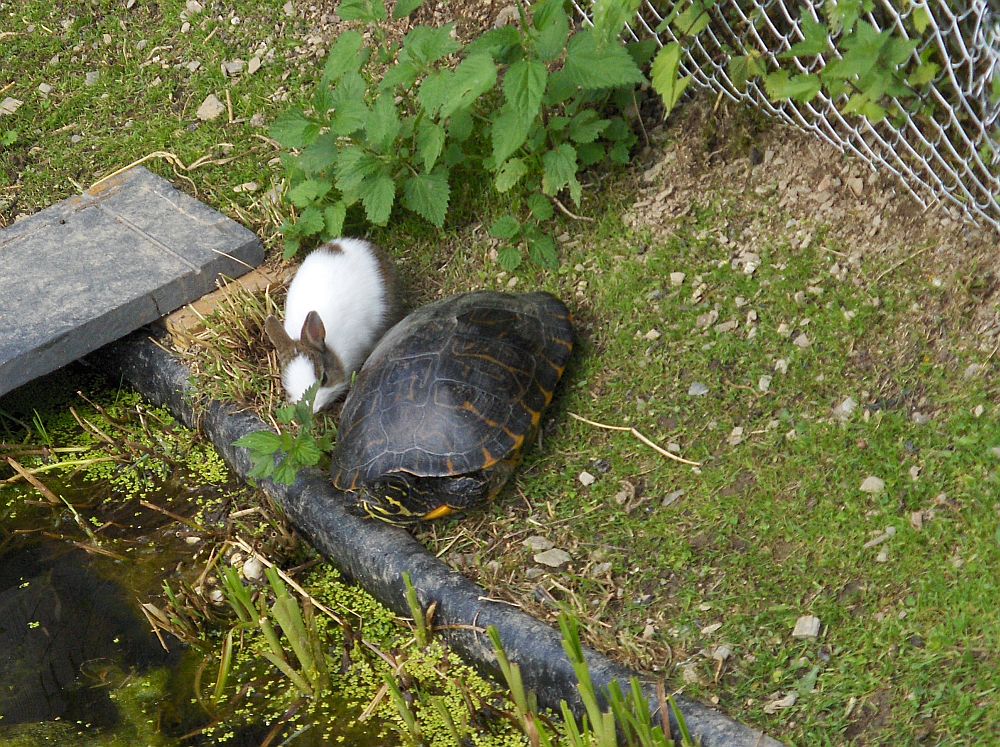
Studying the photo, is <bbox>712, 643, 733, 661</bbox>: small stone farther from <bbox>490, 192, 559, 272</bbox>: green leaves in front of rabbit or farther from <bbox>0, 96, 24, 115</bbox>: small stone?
<bbox>0, 96, 24, 115</bbox>: small stone

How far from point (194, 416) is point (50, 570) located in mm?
804

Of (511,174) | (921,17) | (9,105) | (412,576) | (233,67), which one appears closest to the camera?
(921,17)

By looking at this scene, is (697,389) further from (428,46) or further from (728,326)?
(428,46)

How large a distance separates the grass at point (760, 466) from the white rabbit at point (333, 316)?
227 mm

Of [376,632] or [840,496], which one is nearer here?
[840,496]

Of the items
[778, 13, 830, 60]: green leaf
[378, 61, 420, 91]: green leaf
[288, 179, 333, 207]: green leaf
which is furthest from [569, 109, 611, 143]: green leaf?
[288, 179, 333, 207]: green leaf

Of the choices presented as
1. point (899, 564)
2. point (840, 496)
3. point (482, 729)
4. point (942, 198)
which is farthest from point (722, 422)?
point (482, 729)

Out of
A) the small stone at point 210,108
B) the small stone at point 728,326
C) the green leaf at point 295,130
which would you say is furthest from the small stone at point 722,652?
the small stone at point 210,108

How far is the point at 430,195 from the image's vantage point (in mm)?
4203

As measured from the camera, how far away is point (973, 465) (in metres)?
2.98

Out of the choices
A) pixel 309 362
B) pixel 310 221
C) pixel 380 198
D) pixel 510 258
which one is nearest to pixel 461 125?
pixel 380 198

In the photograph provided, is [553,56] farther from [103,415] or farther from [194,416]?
[103,415]

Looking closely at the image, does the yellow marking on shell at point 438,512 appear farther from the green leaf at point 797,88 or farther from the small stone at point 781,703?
the green leaf at point 797,88

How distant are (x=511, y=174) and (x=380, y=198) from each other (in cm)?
53
